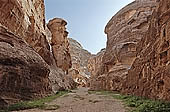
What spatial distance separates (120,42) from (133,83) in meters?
10.5

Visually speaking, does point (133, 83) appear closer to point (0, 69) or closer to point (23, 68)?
point (23, 68)

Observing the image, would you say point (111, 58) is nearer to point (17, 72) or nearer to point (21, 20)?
point (21, 20)

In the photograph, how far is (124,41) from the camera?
22094mm

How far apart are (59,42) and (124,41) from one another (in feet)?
56.3

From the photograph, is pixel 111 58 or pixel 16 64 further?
pixel 111 58

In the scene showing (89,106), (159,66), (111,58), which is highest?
(111,58)

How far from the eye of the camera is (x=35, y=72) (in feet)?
32.5

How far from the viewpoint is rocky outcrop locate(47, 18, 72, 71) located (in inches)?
1299

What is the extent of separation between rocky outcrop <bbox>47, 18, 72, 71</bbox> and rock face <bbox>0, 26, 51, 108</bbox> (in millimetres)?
22348

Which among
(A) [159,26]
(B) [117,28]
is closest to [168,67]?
(A) [159,26]

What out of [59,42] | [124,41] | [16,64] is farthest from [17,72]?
[59,42]

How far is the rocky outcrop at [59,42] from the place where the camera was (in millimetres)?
33000

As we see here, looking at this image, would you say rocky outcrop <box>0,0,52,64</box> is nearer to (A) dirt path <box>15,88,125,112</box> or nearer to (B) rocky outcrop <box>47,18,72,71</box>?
(A) dirt path <box>15,88,125,112</box>

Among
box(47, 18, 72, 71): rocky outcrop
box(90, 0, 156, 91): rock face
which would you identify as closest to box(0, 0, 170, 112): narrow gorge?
box(90, 0, 156, 91): rock face
